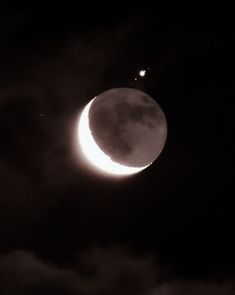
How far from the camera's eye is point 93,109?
52.2 feet

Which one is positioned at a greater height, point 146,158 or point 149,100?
point 149,100

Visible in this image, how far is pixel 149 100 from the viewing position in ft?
53.4

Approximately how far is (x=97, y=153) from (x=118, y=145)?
102 centimetres

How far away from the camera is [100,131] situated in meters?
15.6

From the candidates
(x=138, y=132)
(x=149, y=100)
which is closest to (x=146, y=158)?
(x=138, y=132)

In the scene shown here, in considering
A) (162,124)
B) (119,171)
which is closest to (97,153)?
(119,171)

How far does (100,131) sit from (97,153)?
1054 millimetres

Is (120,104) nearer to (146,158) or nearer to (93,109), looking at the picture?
(93,109)

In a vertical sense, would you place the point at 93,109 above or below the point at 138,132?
above

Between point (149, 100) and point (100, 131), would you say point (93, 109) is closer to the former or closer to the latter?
point (100, 131)

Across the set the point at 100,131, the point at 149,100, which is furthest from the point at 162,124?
the point at 100,131

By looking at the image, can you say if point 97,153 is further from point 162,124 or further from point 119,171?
point 162,124

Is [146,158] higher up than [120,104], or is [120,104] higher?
[120,104]

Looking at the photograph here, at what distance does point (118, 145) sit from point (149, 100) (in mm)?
2002
